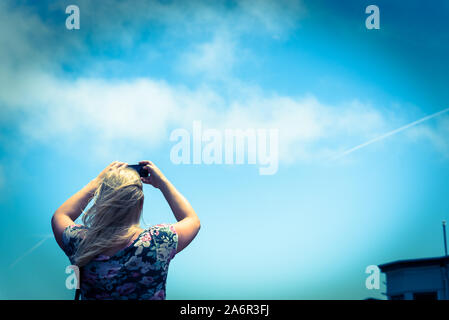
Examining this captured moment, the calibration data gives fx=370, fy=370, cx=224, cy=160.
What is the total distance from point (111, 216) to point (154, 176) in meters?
0.46

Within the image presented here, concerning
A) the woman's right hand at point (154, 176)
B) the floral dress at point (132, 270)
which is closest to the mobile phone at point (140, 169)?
the woman's right hand at point (154, 176)

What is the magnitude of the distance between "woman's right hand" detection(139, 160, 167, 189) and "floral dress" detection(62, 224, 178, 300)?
0.40 meters

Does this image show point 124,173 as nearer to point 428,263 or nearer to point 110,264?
point 110,264

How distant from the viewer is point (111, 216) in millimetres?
2125

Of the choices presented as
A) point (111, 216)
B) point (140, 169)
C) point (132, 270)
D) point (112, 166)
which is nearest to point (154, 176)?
point (140, 169)

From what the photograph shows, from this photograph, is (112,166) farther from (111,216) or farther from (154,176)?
(111,216)

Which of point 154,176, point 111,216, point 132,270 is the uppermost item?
point 154,176

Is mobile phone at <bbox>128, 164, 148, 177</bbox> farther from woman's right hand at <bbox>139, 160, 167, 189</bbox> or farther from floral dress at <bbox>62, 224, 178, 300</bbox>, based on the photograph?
floral dress at <bbox>62, 224, 178, 300</bbox>

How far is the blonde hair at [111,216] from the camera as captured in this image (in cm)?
208

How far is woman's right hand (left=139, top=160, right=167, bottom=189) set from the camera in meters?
2.47

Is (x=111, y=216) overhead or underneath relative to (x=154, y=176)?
underneath
